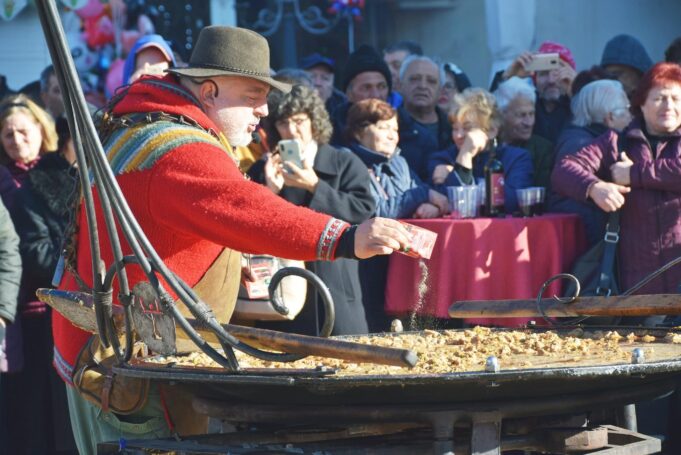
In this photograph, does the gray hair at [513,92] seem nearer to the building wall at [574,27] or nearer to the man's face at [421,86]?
the man's face at [421,86]

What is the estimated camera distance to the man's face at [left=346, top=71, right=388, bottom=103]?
284 inches

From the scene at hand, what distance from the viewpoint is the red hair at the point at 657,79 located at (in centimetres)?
584

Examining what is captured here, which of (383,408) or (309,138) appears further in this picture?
(309,138)

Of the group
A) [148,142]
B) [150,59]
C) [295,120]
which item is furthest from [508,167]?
[148,142]

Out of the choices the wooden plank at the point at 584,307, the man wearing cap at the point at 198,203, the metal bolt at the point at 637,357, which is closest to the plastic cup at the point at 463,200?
the wooden plank at the point at 584,307

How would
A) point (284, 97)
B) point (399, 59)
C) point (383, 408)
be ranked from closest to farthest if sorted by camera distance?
1. point (383, 408)
2. point (284, 97)
3. point (399, 59)

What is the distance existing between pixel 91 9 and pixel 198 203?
6.80m

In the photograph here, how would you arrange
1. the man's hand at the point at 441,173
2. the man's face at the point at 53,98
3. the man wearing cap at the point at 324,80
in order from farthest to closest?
1. the man's face at the point at 53,98
2. the man wearing cap at the point at 324,80
3. the man's hand at the point at 441,173

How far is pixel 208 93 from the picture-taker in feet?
11.5

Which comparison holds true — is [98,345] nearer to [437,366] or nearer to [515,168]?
[437,366]

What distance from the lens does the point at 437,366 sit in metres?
2.81

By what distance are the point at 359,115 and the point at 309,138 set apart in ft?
1.79

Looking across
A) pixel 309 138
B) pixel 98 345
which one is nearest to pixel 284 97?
pixel 309 138

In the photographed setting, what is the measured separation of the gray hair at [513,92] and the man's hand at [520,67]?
0.51 metres
